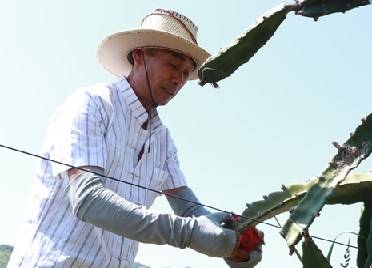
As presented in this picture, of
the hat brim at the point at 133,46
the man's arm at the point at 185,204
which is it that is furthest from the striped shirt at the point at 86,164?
the hat brim at the point at 133,46

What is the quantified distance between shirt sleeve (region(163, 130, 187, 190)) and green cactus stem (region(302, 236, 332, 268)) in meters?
0.78

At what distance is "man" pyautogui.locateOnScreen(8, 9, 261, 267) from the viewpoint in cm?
193

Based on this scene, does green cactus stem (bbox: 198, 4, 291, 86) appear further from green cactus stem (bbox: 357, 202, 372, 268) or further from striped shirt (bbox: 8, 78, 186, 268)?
green cactus stem (bbox: 357, 202, 372, 268)

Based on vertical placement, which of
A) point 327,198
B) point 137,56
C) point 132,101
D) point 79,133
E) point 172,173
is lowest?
point 327,198

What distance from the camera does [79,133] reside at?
6.96 feet

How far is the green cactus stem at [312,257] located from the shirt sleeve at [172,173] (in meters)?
0.78

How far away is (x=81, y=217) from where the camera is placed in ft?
6.50

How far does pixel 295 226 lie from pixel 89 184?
2.00ft

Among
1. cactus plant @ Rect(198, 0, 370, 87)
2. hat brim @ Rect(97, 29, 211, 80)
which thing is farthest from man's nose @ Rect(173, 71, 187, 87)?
cactus plant @ Rect(198, 0, 370, 87)

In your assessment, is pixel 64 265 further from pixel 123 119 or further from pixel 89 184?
pixel 123 119

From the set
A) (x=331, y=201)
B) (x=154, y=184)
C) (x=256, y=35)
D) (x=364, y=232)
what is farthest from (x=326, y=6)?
(x=154, y=184)

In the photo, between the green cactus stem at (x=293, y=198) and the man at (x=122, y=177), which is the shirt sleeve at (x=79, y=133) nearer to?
the man at (x=122, y=177)

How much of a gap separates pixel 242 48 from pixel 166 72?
21.8 inches

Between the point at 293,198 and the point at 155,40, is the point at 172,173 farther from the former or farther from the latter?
the point at 293,198
